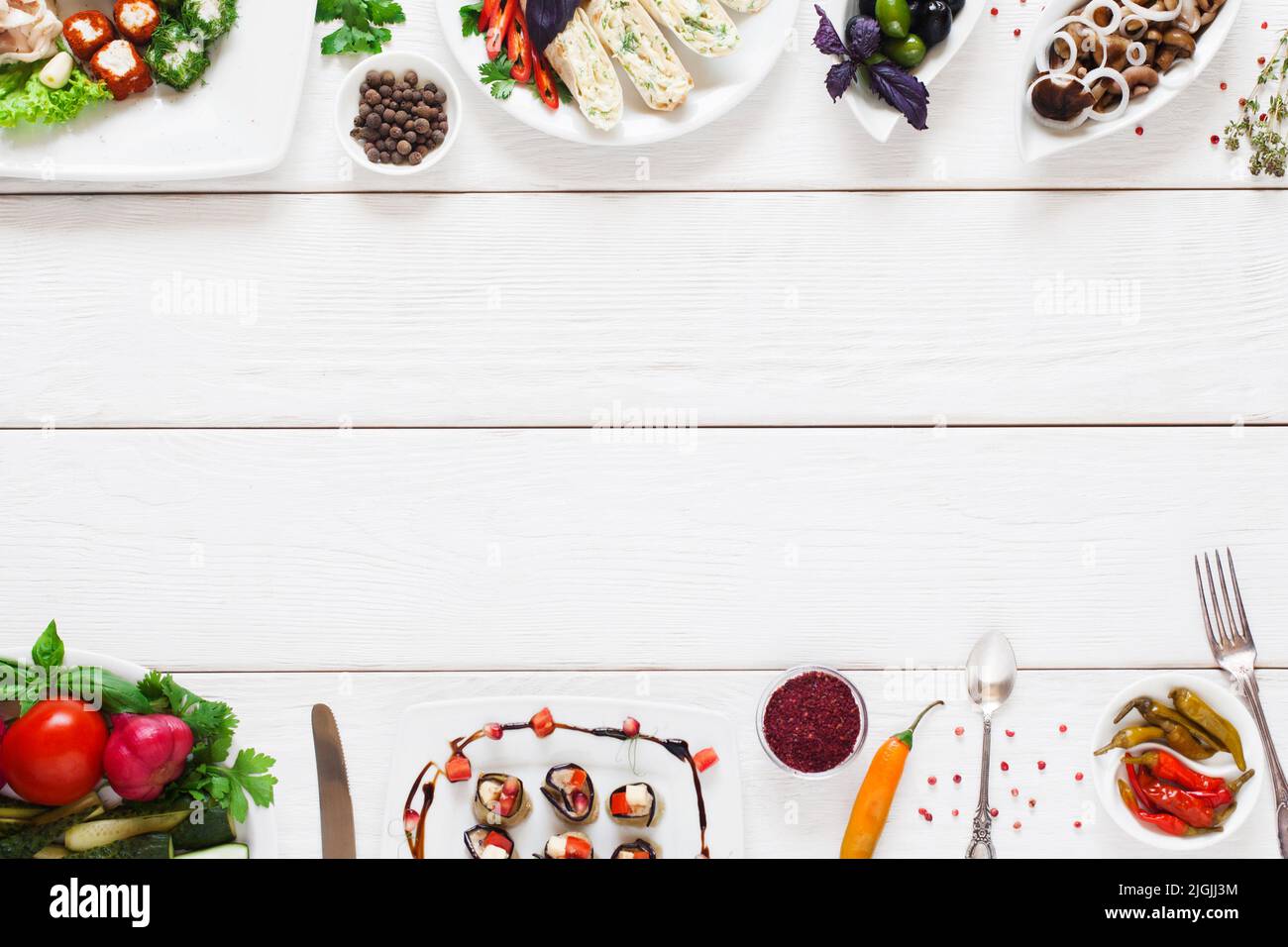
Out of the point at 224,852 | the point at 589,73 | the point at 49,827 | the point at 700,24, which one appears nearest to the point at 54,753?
the point at 49,827

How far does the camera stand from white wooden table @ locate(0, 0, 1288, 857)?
1.43 metres

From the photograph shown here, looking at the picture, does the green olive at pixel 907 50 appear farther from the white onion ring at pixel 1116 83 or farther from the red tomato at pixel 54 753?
the red tomato at pixel 54 753

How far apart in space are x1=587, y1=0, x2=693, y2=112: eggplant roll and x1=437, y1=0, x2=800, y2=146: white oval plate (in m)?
0.03

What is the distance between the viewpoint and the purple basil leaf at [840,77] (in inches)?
52.7

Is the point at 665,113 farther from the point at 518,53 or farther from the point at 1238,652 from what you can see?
the point at 1238,652

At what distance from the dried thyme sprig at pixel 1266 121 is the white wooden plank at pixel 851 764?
702 millimetres

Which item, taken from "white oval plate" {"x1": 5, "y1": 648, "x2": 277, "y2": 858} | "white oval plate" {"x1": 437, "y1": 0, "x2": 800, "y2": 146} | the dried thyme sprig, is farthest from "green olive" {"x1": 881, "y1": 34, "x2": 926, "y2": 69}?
"white oval plate" {"x1": 5, "y1": 648, "x2": 277, "y2": 858}

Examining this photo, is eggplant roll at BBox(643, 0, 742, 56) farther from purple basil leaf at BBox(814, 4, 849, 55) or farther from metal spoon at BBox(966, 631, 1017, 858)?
metal spoon at BBox(966, 631, 1017, 858)

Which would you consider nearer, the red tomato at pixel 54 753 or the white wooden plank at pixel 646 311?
the red tomato at pixel 54 753

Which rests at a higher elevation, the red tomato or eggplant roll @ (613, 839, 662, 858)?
the red tomato

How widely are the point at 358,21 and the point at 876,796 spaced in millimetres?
1236

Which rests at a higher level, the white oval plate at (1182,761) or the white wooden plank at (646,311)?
the white wooden plank at (646,311)

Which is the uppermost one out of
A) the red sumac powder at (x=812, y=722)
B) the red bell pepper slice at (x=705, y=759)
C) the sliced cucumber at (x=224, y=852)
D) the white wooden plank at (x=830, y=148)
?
the white wooden plank at (x=830, y=148)

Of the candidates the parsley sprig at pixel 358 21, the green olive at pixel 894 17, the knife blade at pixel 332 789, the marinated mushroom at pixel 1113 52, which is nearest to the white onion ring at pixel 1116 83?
the marinated mushroom at pixel 1113 52
